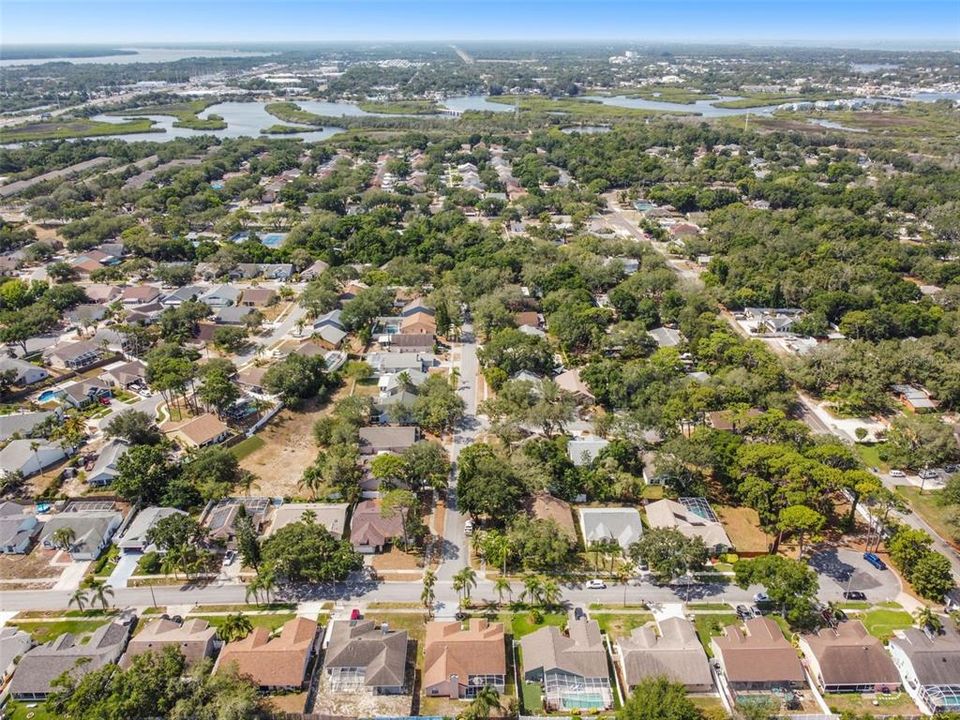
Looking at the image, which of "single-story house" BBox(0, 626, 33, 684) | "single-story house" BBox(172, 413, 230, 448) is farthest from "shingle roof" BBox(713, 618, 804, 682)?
"single-story house" BBox(172, 413, 230, 448)

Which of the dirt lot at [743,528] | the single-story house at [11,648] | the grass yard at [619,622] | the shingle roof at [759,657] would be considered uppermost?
the shingle roof at [759,657]

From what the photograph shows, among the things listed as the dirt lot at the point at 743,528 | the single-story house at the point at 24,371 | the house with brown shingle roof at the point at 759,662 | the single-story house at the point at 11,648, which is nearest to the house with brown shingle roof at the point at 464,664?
the house with brown shingle roof at the point at 759,662

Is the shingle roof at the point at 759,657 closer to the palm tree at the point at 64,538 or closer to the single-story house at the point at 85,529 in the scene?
the single-story house at the point at 85,529

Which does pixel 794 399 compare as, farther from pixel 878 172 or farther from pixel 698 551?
pixel 878 172

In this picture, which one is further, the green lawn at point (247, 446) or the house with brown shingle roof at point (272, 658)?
the green lawn at point (247, 446)

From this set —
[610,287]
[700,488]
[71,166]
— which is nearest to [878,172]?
[610,287]

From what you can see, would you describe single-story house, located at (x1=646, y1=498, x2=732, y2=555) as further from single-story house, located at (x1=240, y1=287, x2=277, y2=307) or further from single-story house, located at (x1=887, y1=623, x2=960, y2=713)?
A: single-story house, located at (x1=240, y1=287, x2=277, y2=307)
